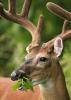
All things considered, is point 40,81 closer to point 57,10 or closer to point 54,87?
point 54,87

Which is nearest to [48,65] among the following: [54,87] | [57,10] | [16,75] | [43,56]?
[43,56]

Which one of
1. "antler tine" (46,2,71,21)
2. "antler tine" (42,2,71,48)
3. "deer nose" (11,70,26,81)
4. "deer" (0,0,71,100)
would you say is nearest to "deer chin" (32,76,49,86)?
"deer" (0,0,71,100)

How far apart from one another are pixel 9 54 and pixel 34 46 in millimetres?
4414

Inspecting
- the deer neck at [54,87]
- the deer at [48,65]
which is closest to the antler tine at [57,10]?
the deer at [48,65]

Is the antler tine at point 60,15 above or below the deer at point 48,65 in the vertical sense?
above

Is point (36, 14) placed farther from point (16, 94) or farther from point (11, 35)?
point (16, 94)

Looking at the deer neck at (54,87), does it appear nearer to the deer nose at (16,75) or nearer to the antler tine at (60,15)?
the antler tine at (60,15)

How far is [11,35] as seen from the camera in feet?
42.6

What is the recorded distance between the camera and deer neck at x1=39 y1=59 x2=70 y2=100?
8.94m

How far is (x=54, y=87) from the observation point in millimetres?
8977

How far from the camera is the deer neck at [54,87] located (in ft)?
29.3

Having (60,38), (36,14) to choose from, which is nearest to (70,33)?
(60,38)

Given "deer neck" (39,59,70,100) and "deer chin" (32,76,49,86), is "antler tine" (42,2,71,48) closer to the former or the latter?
"deer neck" (39,59,70,100)

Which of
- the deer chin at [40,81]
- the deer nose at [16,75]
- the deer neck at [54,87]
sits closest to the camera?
the deer nose at [16,75]
